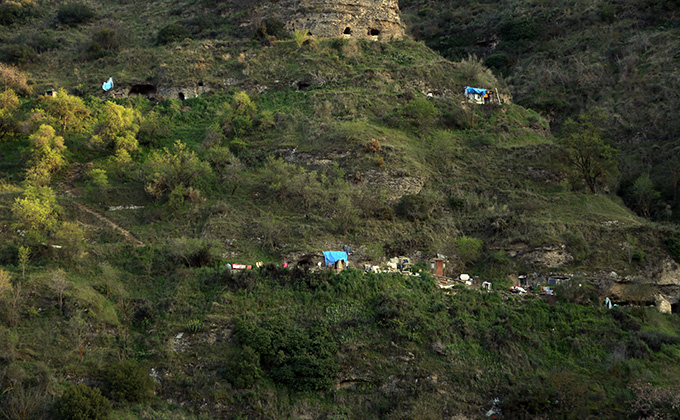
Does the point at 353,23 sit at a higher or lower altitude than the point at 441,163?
higher

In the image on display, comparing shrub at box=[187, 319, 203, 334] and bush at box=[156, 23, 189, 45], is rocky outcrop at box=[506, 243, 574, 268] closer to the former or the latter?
shrub at box=[187, 319, 203, 334]

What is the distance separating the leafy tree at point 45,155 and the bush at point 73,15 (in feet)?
102

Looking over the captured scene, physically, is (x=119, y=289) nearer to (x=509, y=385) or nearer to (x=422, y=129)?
(x=509, y=385)

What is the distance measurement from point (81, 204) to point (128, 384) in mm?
15190

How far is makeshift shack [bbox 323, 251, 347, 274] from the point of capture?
29.8 meters

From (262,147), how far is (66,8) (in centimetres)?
3656

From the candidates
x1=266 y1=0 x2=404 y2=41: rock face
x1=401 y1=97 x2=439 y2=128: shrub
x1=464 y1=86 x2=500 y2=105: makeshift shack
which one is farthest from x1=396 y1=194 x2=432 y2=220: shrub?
x1=266 y1=0 x2=404 y2=41: rock face

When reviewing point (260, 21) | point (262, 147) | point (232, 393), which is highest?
point (260, 21)

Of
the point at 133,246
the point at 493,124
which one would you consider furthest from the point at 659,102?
the point at 133,246

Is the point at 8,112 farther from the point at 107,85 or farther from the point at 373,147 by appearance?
the point at 373,147

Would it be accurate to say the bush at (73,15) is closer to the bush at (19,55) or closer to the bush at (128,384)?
the bush at (19,55)

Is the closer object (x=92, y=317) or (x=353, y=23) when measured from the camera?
(x=92, y=317)

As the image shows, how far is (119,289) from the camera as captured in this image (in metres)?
27.3

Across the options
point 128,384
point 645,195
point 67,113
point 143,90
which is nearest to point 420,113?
point 645,195
